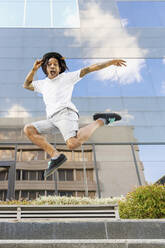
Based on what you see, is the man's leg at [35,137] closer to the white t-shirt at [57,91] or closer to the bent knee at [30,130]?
the bent knee at [30,130]

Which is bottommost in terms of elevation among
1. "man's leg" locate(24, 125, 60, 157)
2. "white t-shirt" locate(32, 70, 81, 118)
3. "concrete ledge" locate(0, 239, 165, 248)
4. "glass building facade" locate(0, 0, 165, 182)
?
"concrete ledge" locate(0, 239, 165, 248)

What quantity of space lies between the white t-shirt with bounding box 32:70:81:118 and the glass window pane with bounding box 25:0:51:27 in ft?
38.6

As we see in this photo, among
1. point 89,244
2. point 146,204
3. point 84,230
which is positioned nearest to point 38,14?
point 146,204

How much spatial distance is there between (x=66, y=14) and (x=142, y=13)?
5075mm

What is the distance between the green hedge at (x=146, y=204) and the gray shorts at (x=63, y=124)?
6.97ft

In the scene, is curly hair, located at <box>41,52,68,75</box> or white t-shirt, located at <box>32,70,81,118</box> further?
curly hair, located at <box>41,52,68,75</box>

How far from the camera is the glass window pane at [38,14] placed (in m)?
15.6

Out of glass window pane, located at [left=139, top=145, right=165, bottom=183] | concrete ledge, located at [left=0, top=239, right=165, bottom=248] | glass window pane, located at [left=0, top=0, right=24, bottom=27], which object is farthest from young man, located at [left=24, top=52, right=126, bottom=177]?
glass window pane, located at [left=0, top=0, right=24, bottom=27]

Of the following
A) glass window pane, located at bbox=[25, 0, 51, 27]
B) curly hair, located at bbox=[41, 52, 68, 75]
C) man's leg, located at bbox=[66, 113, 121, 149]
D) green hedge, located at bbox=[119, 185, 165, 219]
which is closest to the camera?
man's leg, located at bbox=[66, 113, 121, 149]

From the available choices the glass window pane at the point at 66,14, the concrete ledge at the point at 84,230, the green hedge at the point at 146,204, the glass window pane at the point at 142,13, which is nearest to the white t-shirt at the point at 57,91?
the concrete ledge at the point at 84,230

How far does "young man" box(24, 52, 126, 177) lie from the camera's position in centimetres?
439

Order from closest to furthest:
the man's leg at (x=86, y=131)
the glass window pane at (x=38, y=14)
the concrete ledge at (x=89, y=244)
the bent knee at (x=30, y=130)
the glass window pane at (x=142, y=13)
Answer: the concrete ledge at (x=89, y=244)
the man's leg at (x=86, y=131)
the bent knee at (x=30, y=130)
the glass window pane at (x=38, y=14)
the glass window pane at (x=142, y=13)

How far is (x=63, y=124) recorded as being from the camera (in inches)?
177

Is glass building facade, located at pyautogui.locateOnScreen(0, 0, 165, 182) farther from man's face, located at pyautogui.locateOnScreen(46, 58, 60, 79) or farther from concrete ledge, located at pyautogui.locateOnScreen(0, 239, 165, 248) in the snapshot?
concrete ledge, located at pyautogui.locateOnScreen(0, 239, 165, 248)
